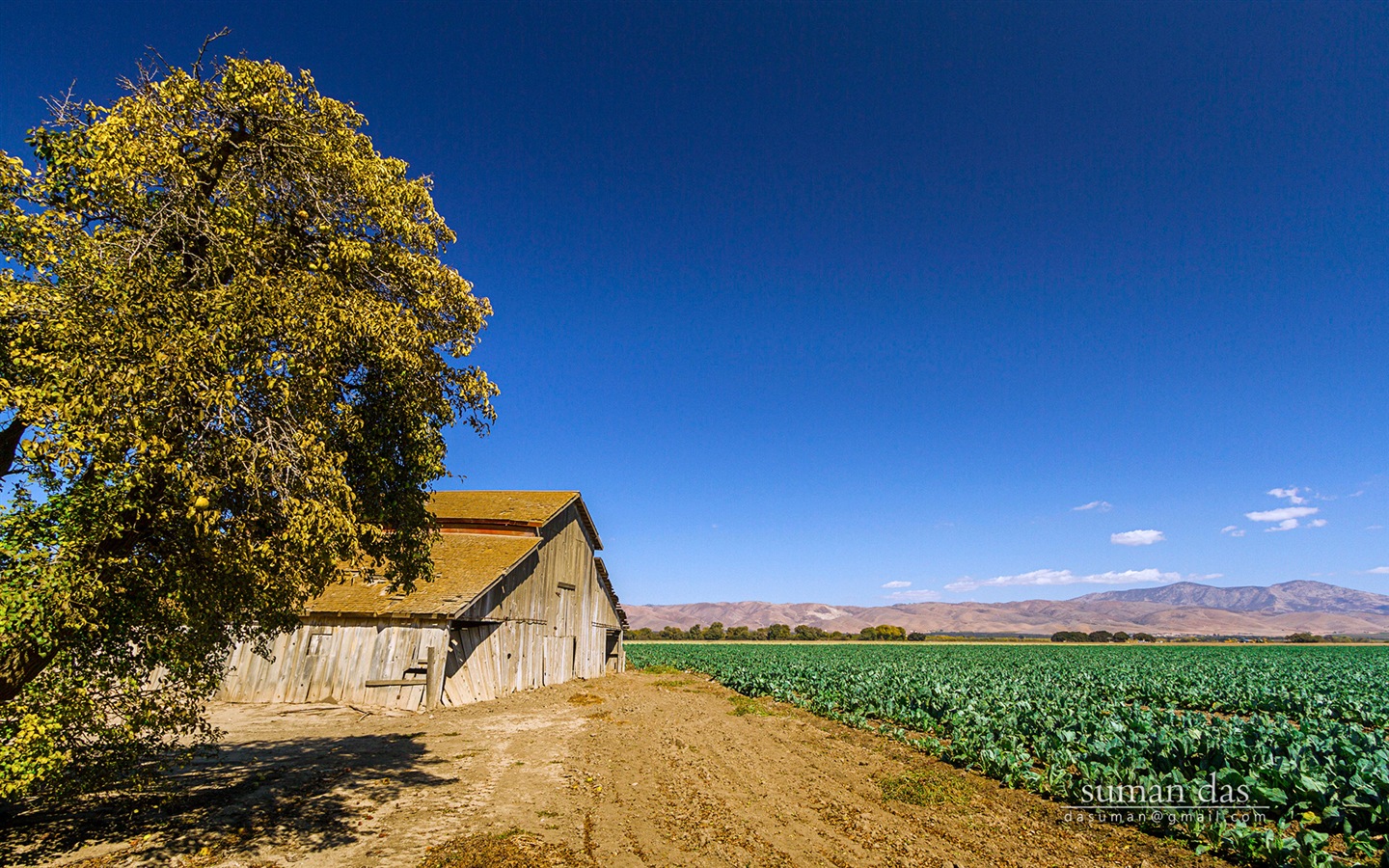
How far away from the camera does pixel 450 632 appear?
19438 mm

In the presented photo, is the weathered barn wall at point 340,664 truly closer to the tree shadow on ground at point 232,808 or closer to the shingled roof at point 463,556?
the shingled roof at point 463,556

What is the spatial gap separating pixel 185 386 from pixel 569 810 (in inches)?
317

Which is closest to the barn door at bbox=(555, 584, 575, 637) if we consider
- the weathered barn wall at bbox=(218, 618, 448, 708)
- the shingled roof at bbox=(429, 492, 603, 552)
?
the shingled roof at bbox=(429, 492, 603, 552)

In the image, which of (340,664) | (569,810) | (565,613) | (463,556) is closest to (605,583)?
(565,613)

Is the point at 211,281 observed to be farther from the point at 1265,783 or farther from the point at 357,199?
the point at 1265,783

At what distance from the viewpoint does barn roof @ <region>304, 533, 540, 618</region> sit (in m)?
19.4

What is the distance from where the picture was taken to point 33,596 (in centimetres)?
552

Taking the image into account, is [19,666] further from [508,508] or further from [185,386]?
[508,508]

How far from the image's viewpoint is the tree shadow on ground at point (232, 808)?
7.37 meters

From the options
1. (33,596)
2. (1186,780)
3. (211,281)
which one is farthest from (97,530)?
(1186,780)

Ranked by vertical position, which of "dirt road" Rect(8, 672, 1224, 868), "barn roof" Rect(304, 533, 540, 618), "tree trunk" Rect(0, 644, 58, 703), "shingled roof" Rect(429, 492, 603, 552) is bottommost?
"dirt road" Rect(8, 672, 1224, 868)

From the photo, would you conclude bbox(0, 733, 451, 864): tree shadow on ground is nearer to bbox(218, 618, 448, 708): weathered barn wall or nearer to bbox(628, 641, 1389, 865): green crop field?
bbox(218, 618, 448, 708): weathered barn wall

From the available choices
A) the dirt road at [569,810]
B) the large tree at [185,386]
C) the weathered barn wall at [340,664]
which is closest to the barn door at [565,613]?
the weathered barn wall at [340,664]

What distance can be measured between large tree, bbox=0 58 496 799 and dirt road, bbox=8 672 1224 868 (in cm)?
178
